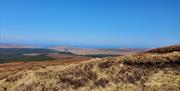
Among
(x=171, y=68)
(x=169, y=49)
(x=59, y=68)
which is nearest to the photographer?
(x=171, y=68)

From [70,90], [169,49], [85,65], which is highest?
[169,49]

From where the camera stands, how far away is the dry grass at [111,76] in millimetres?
27578

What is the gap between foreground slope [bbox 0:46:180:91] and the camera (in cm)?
2759

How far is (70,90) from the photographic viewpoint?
30.6 metres

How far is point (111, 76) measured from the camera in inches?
1182

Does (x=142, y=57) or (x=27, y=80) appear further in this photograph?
(x=27, y=80)

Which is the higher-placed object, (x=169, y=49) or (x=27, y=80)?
(x=169, y=49)

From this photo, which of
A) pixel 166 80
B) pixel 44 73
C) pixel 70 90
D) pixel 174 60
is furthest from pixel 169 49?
pixel 44 73

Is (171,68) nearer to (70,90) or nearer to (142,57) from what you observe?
(142,57)

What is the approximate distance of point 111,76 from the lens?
30.0 meters

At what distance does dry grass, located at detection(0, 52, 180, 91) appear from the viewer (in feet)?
90.5

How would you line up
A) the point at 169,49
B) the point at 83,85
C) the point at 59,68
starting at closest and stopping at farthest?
1. the point at 83,85
2. the point at 169,49
3. the point at 59,68

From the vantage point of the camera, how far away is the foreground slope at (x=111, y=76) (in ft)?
90.5

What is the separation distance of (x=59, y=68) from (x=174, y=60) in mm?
14842
